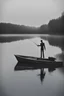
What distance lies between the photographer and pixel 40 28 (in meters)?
2.31

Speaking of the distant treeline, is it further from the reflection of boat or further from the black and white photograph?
the reflection of boat

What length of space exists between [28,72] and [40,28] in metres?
0.52

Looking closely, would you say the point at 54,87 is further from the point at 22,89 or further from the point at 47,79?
the point at 22,89

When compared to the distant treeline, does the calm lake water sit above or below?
below

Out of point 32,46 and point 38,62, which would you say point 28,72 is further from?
point 32,46

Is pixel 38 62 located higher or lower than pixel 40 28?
lower

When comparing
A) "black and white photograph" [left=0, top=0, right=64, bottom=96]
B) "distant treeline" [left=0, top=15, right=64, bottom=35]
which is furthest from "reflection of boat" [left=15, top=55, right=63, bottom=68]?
"distant treeline" [left=0, top=15, right=64, bottom=35]

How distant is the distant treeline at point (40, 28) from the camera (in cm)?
227

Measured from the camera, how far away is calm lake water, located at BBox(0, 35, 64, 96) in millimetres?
2209

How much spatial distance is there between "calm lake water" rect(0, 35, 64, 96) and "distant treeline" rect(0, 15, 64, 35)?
0.06 m

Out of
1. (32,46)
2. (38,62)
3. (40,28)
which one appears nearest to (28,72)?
(38,62)

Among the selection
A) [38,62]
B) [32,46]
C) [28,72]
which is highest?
[32,46]

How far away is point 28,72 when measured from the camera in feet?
7.42

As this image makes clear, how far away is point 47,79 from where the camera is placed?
7.36ft
